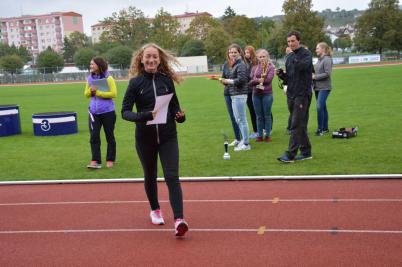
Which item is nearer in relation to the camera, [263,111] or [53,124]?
[263,111]

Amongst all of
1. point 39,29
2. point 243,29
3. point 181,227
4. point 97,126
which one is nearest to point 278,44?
point 243,29

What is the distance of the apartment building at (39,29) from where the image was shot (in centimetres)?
16912

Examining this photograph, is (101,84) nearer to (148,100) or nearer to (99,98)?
(99,98)

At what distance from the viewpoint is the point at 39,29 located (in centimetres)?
17338

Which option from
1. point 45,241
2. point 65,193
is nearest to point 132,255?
point 45,241

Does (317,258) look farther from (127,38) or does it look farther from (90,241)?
(127,38)

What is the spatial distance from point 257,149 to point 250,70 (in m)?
1.80

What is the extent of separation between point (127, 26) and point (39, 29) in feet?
260

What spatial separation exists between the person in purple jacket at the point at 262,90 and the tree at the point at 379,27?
76175mm

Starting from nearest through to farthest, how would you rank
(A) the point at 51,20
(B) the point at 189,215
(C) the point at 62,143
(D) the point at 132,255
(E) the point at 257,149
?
(D) the point at 132,255 → (B) the point at 189,215 → (E) the point at 257,149 → (C) the point at 62,143 → (A) the point at 51,20

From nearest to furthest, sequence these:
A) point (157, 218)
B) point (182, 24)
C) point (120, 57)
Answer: point (157, 218) → point (120, 57) → point (182, 24)

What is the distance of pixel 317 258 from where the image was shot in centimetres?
478

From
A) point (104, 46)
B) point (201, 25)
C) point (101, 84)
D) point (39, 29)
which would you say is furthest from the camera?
point (39, 29)

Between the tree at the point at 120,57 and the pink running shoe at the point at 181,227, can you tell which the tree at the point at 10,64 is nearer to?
the tree at the point at 120,57
